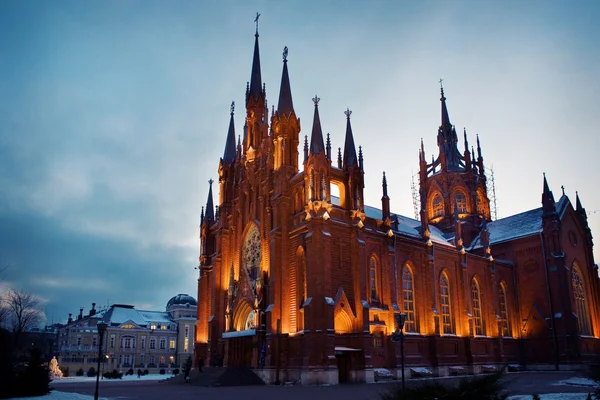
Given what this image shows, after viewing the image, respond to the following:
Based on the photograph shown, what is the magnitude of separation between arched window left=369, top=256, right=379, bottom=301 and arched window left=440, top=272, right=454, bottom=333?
1178cm

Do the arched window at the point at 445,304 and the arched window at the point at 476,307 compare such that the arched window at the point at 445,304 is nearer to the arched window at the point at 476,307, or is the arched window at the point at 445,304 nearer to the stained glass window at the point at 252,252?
the arched window at the point at 476,307

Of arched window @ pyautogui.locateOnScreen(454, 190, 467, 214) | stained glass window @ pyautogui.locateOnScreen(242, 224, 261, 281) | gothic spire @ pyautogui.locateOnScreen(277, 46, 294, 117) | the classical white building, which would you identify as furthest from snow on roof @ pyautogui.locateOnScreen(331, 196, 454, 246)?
the classical white building

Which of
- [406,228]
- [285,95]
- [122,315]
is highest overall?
[285,95]

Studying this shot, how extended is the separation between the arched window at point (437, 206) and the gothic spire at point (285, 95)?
3427cm

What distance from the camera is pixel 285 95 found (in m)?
50.7

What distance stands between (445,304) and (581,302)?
21.6 metres

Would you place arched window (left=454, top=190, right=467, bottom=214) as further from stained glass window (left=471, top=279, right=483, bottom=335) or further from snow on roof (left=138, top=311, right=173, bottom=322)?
snow on roof (left=138, top=311, right=173, bottom=322)

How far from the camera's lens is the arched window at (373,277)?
147ft

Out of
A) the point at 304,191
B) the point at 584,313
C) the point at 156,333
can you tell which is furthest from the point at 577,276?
the point at 156,333

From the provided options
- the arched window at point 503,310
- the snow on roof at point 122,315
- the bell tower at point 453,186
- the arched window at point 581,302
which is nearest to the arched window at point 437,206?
the bell tower at point 453,186

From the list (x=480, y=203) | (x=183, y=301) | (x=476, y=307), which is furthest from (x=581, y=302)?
(x=183, y=301)

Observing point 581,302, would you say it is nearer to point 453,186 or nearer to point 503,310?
point 503,310

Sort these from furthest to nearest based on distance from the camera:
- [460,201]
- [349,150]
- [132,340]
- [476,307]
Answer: [132,340], [460,201], [476,307], [349,150]

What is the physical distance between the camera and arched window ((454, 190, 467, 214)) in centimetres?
7331
